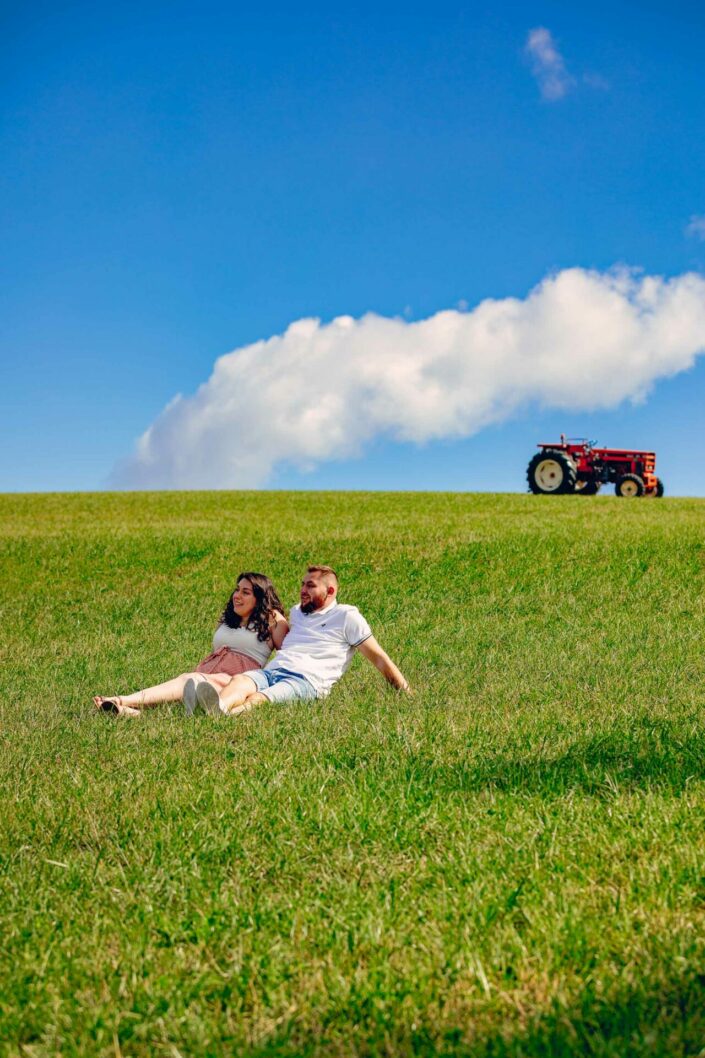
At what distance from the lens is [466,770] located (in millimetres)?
5078

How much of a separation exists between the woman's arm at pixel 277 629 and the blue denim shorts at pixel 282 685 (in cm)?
63

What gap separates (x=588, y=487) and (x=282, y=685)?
23.0 metres

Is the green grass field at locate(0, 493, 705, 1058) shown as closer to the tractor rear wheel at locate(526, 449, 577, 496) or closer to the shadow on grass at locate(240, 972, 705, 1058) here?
the shadow on grass at locate(240, 972, 705, 1058)

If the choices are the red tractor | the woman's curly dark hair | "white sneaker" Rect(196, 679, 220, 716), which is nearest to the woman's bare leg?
"white sneaker" Rect(196, 679, 220, 716)

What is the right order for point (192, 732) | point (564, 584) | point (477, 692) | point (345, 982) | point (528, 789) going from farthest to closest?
point (564, 584), point (477, 692), point (192, 732), point (528, 789), point (345, 982)

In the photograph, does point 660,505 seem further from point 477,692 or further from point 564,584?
point 477,692

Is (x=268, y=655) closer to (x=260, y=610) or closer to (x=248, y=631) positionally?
(x=248, y=631)

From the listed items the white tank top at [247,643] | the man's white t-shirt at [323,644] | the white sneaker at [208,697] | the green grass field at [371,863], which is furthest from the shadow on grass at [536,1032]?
the white tank top at [247,643]

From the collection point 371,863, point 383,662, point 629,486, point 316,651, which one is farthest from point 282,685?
point 629,486

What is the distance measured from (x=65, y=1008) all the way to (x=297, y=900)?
947 millimetres

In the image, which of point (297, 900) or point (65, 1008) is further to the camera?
point (297, 900)

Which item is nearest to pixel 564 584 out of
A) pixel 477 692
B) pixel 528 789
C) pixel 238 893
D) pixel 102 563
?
pixel 477 692

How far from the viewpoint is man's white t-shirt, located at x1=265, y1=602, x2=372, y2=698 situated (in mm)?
7441

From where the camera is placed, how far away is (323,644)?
7.55 m
